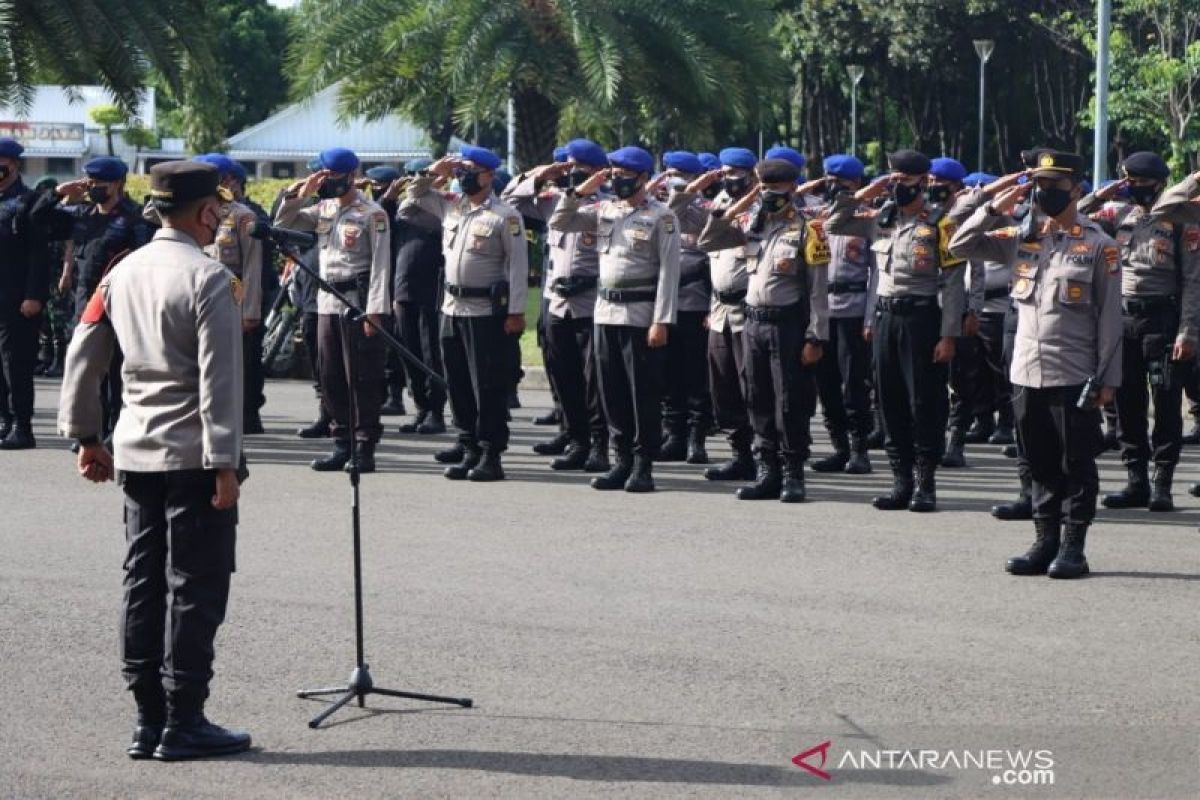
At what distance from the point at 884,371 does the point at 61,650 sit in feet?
18.5

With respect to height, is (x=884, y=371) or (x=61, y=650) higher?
(x=884, y=371)

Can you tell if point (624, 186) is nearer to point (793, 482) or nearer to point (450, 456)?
point (793, 482)

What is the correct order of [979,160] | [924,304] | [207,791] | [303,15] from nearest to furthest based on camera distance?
[207,791]
[924,304]
[303,15]
[979,160]

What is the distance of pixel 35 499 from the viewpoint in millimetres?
11945

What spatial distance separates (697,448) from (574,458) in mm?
1100

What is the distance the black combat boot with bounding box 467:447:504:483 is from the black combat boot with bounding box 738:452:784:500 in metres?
1.70

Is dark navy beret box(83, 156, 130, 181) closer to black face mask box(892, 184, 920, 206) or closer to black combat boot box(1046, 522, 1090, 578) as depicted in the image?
black face mask box(892, 184, 920, 206)

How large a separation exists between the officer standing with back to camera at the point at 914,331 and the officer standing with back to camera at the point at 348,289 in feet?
11.2

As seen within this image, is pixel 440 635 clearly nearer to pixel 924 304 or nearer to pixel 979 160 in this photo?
pixel 924 304

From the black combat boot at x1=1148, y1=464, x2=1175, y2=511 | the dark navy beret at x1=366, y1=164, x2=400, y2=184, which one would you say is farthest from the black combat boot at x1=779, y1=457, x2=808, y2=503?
the dark navy beret at x1=366, y1=164, x2=400, y2=184

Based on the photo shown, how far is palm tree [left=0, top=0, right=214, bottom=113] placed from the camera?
18.8 m

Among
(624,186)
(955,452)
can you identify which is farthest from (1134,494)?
(624,186)

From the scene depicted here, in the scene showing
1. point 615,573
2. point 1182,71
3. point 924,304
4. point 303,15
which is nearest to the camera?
point 615,573

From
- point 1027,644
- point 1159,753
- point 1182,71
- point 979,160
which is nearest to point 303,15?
point 1182,71
